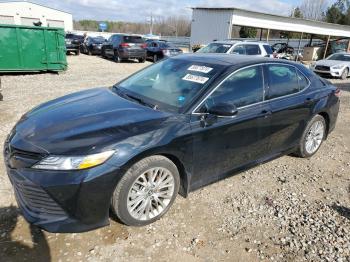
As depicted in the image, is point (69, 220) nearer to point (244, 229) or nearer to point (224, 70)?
point (244, 229)

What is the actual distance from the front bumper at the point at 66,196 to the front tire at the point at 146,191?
14 centimetres

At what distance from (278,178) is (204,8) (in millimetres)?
21180

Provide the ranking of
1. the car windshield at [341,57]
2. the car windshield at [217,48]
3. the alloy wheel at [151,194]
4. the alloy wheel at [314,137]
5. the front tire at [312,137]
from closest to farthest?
the alloy wheel at [151,194], the front tire at [312,137], the alloy wheel at [314,137], the car windshield at [217,48], the car windshield at [341,57]

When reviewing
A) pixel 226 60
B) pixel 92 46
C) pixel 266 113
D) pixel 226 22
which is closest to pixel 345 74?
pixel 226 22

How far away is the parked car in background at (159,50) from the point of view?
19859mm

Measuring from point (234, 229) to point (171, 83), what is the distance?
5.89 feet

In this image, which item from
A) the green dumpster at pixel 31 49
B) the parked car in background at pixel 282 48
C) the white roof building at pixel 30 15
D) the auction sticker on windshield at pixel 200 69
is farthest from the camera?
the white roof building at pixel 30 15

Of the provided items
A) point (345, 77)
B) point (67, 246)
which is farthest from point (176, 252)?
point (345, 77)

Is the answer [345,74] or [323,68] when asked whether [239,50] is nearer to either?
[323,68]

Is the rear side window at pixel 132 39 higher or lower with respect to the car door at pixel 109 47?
higher

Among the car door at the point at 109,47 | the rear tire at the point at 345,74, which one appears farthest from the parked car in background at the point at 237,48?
the car door at the point at 109,47

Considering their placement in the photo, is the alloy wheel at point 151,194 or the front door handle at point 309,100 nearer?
the alloy wheel at point 151,194

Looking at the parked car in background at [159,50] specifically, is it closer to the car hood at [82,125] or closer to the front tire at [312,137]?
the front tire at [312,137]

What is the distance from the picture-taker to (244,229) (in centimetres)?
327
